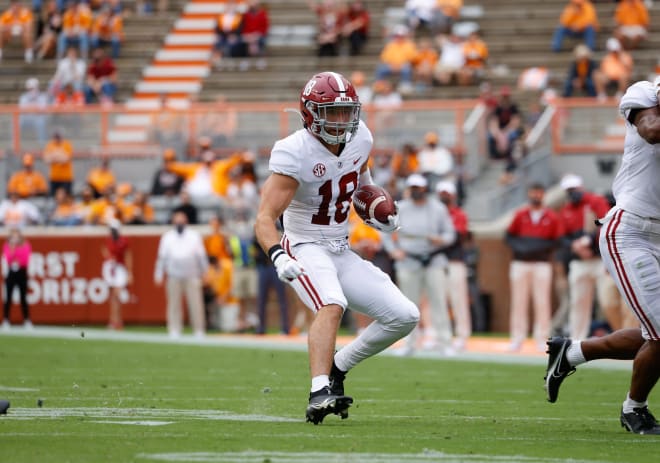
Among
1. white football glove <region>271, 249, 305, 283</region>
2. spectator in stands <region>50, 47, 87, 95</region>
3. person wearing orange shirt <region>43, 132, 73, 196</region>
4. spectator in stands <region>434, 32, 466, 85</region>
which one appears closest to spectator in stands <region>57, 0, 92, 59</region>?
spectator in stands <region>50, 47, 87, 95</region>

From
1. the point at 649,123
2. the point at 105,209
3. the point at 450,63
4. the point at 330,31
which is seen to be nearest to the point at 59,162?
the point at 105,209

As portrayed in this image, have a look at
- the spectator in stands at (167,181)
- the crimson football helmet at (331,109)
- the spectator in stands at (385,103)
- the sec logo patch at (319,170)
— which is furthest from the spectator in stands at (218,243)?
the sec logo patch at (319,170)

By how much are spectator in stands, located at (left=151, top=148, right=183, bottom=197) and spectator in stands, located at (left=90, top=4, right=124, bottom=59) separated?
20.1 feet

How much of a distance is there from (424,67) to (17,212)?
6.89m

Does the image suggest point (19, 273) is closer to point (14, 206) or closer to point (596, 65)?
point (14, 206)

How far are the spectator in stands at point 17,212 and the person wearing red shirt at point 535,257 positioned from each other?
7.93 m

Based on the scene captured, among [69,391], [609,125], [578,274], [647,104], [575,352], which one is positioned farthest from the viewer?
[609,125]

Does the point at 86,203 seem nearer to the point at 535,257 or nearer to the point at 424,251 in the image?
the point at 424,251

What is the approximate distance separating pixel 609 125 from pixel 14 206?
28.0 feet

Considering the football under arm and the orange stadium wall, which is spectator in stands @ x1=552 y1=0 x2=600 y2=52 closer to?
the orange stadium wall

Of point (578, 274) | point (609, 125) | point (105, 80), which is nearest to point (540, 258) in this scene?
point (578, 274)

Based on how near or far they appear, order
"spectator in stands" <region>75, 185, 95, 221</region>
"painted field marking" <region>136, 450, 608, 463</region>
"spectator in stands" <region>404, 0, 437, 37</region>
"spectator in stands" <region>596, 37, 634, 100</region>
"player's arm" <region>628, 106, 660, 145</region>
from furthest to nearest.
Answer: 1. "spectator in stands" <region>404, 0, 437, 37</region>
2. "spectator in stands" <region>596, 37, 634, 100</region>
3. "spectator in stands" <region>75, 185, 95, 221</region>
4. "player's arm" <region>628, 106, 660, 145</region>
5. "painted field marking" <region>136, 450, 608, 463</region>

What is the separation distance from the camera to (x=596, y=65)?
21.7 m

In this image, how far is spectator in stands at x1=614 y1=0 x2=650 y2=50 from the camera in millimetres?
22484
